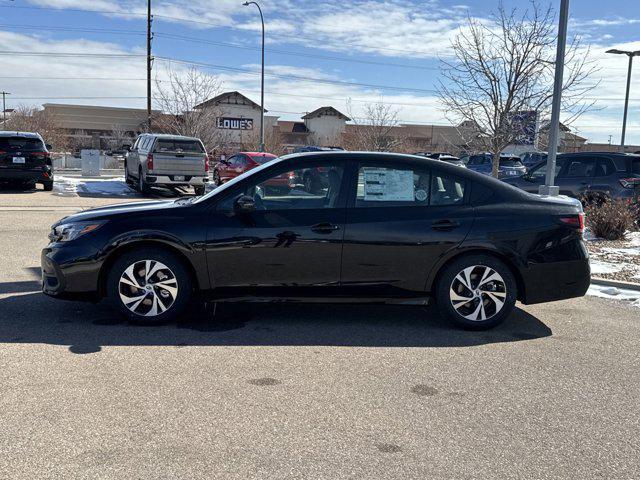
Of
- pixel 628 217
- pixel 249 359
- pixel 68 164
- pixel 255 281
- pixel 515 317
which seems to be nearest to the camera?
pixel 249 359

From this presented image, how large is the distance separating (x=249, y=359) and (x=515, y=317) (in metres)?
2.88

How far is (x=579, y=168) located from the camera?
511 inches

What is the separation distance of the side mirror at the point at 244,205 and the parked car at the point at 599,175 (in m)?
9.39

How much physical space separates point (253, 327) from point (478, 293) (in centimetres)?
203

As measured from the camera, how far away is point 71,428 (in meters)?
3.45

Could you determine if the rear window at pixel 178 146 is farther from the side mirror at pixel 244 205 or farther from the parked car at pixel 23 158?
the side mirror at pixel 244 205

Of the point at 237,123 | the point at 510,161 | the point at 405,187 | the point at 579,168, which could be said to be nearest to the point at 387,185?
the point at 405,187

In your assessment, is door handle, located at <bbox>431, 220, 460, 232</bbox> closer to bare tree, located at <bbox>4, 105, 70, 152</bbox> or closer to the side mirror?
the side mirror

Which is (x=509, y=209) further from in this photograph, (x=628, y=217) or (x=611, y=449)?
(x=628, y=217)

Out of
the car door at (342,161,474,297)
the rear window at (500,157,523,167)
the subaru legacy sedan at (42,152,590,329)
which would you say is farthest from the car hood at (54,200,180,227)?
the rear window at (500,157,523,167)

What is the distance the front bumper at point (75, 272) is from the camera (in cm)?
540

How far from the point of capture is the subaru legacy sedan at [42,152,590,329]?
5406 millimetres

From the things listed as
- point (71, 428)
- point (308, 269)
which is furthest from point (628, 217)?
point (71, 428)

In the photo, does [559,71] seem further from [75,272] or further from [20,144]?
[20,144]
